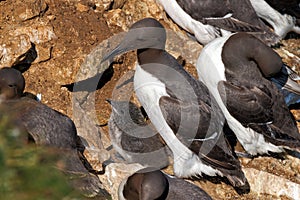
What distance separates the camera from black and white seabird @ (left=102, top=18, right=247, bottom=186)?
8.89m

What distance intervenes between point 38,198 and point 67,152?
5.00 metres

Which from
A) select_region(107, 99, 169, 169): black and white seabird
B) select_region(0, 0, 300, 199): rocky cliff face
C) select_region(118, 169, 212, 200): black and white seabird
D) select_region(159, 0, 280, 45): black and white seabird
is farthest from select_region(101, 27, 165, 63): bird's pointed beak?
select_region(118, 169, 212, 200): black and white seabird

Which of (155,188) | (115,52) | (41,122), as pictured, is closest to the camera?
(155,188)

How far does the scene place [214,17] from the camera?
1115cm

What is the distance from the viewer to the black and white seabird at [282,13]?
1208 cm

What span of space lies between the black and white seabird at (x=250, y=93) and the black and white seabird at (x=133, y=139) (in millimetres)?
1082

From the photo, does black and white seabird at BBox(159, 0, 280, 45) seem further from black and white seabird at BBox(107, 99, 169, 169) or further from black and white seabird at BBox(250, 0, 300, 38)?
black and white seabird at BBox(107, 99, 169, 169)

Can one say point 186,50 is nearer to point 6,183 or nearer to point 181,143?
point 181,143

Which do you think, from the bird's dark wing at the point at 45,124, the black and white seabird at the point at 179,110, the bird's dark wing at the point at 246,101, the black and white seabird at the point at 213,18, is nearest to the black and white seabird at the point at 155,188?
the bird's dark wing at the point at 45,124

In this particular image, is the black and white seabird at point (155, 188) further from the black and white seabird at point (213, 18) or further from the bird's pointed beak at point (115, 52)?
the black and white seabird at point (213, 18)

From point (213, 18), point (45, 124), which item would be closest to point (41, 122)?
point (45, 124)

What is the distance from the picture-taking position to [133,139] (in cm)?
923

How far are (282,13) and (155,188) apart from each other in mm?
5903

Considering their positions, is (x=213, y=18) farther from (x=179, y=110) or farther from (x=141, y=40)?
(x=179, y=110)
